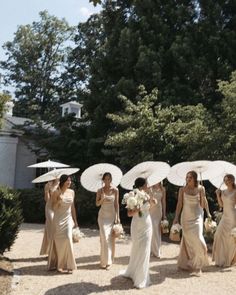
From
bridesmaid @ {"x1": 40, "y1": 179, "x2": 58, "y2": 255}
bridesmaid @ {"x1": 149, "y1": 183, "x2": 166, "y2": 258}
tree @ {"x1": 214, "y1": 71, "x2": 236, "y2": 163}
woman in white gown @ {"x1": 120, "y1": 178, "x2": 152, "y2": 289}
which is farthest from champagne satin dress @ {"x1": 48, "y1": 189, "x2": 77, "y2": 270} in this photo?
tree @ {"x1": 214, "y1": 71, "x2": 236, "y2": 163}

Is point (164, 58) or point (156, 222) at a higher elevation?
point (164, 58)

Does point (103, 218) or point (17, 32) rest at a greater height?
point (17, 32)

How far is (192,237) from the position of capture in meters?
9.66

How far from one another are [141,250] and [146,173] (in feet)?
5.75

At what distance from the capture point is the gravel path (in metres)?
8.20

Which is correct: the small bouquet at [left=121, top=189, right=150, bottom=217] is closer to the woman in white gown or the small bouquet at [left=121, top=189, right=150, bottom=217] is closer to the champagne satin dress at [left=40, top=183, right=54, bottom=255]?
the woman in white gown

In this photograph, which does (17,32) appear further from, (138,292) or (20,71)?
(138,292)

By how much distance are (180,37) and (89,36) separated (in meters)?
15.7

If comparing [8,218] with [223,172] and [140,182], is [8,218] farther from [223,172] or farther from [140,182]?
[223,172]

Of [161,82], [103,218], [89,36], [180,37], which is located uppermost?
[89,36]

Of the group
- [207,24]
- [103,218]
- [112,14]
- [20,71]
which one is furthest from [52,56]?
[103,218]

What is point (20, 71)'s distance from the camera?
45.7 metres

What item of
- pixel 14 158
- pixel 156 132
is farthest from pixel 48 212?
pixel 14 158

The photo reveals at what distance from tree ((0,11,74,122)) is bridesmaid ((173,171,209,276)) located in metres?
36.1
